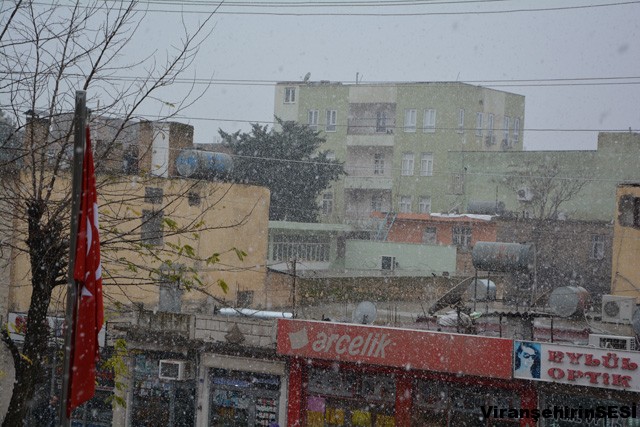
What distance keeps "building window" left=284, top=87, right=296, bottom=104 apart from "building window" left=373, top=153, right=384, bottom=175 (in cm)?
700

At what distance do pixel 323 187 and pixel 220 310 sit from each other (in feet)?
84.6

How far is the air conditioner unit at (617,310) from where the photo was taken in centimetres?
1927

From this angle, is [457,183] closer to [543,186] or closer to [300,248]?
[543,186]

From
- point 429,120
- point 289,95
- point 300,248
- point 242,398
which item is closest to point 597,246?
point 429,120

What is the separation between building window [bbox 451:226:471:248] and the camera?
140 ft

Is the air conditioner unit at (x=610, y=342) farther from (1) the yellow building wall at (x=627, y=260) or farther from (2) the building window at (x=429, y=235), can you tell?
(2) the building window at (x=429, y=235)

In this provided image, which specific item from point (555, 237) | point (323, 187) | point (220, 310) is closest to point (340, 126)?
point (323, 187)

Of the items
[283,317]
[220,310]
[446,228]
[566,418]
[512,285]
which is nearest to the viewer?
[566,418]

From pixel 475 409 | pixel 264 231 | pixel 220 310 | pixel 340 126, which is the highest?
pixel 340 126

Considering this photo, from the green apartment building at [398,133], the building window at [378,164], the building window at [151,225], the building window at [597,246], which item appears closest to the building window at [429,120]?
the green apartment building at [398,133]

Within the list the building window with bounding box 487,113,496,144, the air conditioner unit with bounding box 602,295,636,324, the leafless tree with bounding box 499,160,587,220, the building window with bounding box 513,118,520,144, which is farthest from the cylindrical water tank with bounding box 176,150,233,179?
the building window with bounding box 513,118,520,144

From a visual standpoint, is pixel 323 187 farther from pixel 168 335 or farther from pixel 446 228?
pixel 168 335

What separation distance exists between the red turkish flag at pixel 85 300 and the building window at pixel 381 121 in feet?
149

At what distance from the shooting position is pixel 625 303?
19.4m
